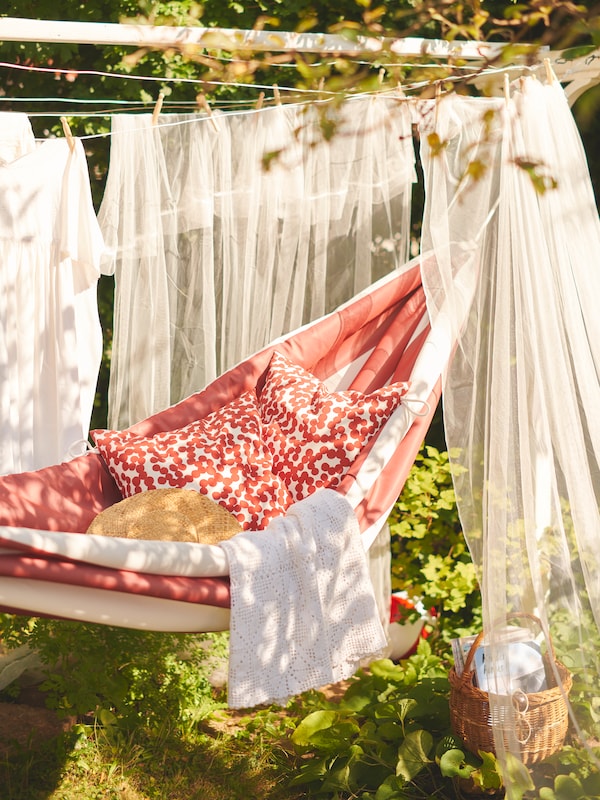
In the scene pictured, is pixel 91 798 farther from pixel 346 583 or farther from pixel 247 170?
pixel 247 170

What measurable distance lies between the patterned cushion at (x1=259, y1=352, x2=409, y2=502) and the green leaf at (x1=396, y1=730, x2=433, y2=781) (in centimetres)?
66

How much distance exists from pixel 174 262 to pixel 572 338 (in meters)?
1.29

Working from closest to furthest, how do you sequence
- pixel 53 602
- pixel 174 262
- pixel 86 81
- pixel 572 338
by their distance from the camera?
1. pixel 53 602
2. pixel 572 338
3. pixel 174 262
4. pixel 86 81

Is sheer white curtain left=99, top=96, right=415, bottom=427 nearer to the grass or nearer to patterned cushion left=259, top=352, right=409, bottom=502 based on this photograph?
patterned cushion left=259, top=352, right=409, bottom=502

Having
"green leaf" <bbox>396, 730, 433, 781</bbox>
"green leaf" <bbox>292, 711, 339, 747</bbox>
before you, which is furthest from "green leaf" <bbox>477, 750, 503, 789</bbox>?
"green leaf" <bbox>292, 711, 339, 747</bbox>

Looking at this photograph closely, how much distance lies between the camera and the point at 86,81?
328cm

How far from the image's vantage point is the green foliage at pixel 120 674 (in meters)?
2.43

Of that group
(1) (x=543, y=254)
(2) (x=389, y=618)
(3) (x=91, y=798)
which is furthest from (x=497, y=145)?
(3) (x=91, y=798)

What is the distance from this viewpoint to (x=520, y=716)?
2.00m

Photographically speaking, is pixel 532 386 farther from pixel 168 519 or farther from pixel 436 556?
pixel 436 556

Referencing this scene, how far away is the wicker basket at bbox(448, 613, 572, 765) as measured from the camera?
5.78 feet

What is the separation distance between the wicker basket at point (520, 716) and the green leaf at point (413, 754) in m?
0.09

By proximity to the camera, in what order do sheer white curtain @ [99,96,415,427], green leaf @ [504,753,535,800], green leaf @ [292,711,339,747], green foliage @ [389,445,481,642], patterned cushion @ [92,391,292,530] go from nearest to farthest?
1. green leaf @ [504,753,535,800]
2. patterned cushion @ [92,391,292,530]
3. green leaf @ [292,711,339,747]
4. sheer white curtain @ [99,96,415,427]
5. green foliage @ [389,445,481,642]

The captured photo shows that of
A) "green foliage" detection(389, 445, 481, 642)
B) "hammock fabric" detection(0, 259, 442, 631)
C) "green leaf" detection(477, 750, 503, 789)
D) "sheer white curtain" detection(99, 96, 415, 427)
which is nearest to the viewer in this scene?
"hammock fabric" detection(0, 259, 442, 631)
